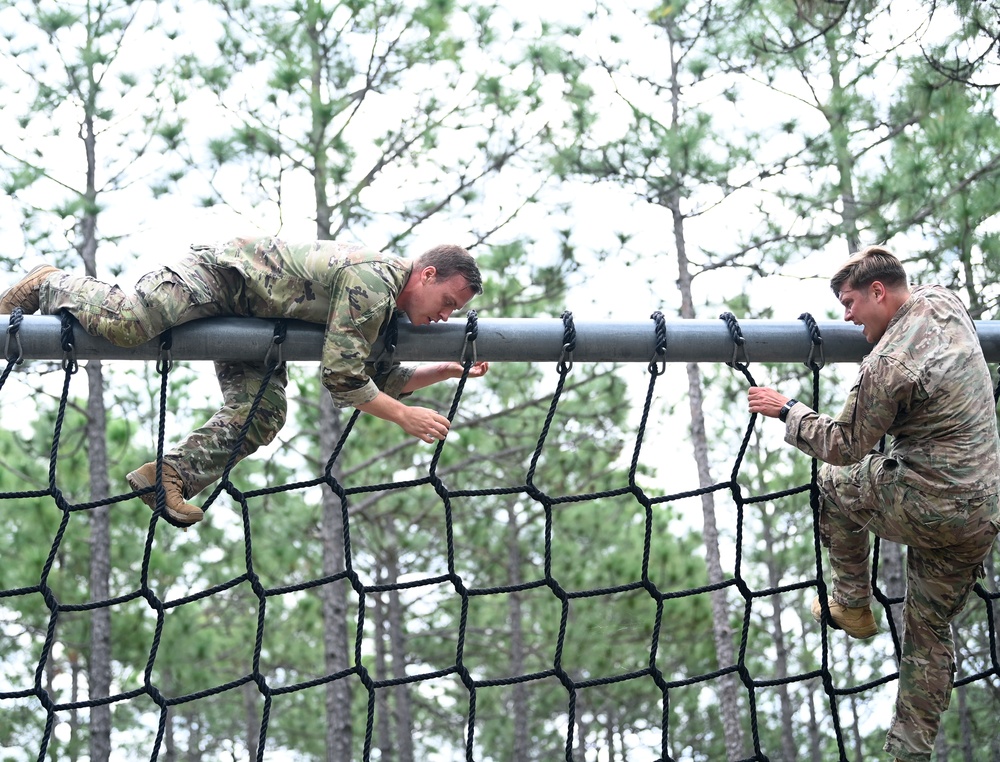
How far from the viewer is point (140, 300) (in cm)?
236

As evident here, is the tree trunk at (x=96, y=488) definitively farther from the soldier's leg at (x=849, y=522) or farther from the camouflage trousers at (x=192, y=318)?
the soldier's leg at (x=849, y=522)

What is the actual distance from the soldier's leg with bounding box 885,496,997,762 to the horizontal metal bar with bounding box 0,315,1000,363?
0.48 metres

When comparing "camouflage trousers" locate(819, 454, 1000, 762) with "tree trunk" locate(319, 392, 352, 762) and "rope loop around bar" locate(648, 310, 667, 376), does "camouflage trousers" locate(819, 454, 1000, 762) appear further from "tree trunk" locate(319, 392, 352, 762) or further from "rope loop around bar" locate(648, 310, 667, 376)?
"tree trunk" locate(319, 392, 352, 762)

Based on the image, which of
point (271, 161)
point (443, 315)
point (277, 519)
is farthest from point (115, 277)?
point (443, 315)

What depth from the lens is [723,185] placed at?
9.24 meters

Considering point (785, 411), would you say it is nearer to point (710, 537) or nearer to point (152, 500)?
point (152, 500)

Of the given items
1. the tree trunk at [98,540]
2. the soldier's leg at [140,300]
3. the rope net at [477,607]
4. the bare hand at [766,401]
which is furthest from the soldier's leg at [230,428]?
the tree trunk at [98,540]

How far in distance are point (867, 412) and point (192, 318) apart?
1386 mm

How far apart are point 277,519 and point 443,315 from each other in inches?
390

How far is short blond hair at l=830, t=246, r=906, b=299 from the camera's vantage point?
2.47 meters

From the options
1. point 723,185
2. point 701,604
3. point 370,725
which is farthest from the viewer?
point 701,604

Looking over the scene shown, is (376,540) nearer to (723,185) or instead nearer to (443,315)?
(723,185)

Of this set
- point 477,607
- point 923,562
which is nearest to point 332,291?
point 923,562

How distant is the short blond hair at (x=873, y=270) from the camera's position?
247 centimetres
